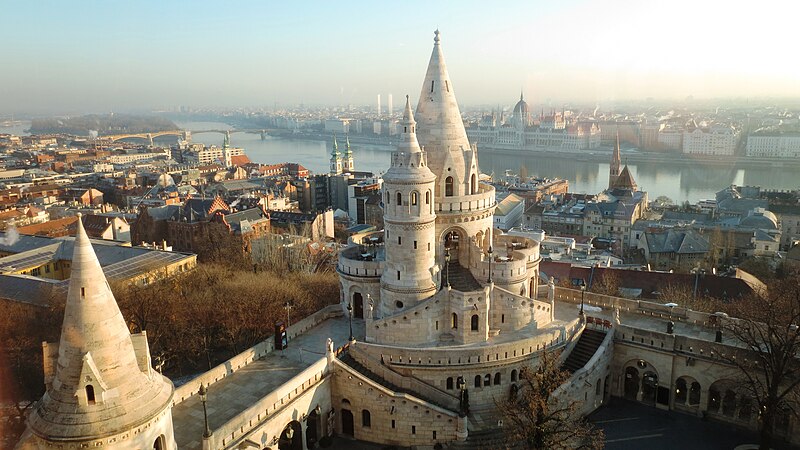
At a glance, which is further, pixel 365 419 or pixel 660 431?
pixel 660 431

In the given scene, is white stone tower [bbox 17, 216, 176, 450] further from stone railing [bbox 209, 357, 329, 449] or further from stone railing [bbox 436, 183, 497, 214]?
stone railing [bbox 436, 183, 497, 214]

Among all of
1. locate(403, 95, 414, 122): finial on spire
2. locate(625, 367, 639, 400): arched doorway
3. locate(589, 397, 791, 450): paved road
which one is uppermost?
locate(403, 95, 414, 122): finial on spire

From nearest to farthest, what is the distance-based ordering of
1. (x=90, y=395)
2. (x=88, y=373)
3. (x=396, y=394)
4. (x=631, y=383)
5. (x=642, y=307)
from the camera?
(x=88, y=373)
(x=90, y=395)
(x=396, y=394)
(x=631, y=383)
(x=642, y=307)

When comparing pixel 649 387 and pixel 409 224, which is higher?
pixel 409 224

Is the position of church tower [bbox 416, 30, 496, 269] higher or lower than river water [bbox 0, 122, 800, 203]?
higher

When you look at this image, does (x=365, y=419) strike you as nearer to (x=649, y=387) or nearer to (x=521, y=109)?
(x=649, y=387)

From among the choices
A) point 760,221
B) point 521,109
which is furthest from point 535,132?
point 760,221

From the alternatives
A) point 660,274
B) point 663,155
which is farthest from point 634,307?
point 663,155

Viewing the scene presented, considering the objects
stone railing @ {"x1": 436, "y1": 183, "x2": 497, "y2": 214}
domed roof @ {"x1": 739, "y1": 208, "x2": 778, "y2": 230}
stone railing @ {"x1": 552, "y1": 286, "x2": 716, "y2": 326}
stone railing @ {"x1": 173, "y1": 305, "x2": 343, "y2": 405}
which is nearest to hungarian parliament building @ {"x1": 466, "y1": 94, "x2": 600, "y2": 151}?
domed roof @ {"x1": 739, "y1": 208, "x2": 778, "y2": 230}

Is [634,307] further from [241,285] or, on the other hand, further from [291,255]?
[291,255]
